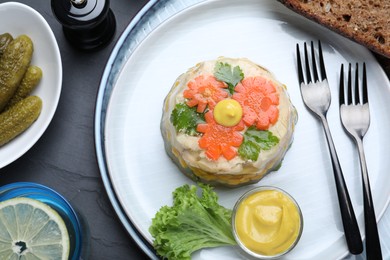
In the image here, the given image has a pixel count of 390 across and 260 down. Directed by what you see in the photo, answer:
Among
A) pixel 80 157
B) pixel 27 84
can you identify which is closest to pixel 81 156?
pixel 80 157

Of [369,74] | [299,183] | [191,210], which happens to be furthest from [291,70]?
[191,210]

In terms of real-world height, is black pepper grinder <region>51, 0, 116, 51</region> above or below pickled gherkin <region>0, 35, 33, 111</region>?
above

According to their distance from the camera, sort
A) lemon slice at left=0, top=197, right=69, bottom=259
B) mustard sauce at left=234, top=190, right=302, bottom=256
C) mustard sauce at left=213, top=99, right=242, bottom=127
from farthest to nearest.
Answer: lemon slice at left=0, top=197, right=69, bottom=259, mustard sauce at left=234, top=190, right=302, bottom=256, mustard sauce at left=213, top=99, right=242, bottom=127

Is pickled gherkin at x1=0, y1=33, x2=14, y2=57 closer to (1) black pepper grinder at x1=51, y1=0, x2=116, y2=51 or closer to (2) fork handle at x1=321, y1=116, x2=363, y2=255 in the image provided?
(1) black pepper grinder at x1=51, y1=0, x2=116, y2=51

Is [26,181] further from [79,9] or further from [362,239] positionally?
[362,239]

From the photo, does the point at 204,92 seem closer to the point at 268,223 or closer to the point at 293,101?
the point at 293,101

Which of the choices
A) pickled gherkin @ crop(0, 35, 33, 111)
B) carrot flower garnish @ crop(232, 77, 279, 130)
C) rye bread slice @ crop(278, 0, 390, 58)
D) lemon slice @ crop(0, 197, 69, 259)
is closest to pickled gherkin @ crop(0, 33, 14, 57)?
pickled gherkin @ crop(0, 35, 33, 111)

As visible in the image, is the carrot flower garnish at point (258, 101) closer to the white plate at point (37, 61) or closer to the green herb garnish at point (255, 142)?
the green herb garnish at point (255, 142)

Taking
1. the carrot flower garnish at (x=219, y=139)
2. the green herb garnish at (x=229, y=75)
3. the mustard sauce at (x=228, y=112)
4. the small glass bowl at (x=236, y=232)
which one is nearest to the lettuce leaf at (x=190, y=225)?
the small glass bowl at (x=236, y=232)
